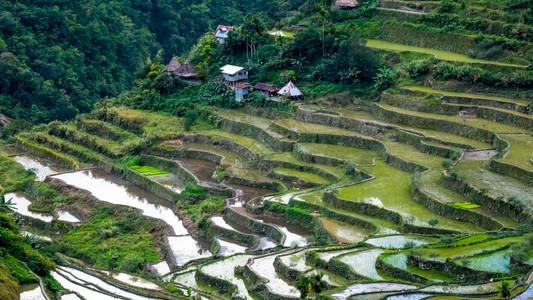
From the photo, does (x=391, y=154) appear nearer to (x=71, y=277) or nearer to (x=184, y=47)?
(x=71, y=277)

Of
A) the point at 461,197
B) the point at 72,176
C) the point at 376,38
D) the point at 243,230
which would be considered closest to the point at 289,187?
the point at 243,230

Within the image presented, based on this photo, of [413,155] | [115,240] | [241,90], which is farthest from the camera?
[241,90]

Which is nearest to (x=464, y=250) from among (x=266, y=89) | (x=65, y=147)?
(x=266, y=89)

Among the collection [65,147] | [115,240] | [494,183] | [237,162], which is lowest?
[65,147]

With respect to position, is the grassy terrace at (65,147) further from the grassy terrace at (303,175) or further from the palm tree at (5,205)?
the grassy terrace at (303,175)

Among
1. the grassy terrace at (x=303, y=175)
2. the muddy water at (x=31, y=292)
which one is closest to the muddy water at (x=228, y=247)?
the grassy terrace at (x=303, y=175)

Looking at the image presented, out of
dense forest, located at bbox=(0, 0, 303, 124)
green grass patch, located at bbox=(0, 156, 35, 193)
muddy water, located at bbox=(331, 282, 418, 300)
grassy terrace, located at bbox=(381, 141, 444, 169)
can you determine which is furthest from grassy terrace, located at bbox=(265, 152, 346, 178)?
dense forest, located at bbox=(0, 0, 303, 124)

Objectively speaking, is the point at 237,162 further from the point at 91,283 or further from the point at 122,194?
the point at 91,283
